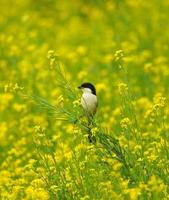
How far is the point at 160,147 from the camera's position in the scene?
511 centimetres

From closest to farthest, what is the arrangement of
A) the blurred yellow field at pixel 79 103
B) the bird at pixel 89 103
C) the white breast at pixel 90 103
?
the blurred yellow field at pixel 79 103 < the bird at pixel 89 103 < the white breast at pixel 90 103

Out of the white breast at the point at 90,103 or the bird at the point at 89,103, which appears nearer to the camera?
the bird at the point at 89,103

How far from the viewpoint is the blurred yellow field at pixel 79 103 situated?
495cm

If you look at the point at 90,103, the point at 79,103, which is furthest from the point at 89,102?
the point at 79,103

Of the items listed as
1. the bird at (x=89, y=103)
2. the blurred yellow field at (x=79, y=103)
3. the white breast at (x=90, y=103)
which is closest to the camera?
the blurred yellow field at (x=79, y=103)

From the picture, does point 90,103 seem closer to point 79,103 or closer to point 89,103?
point 89,103

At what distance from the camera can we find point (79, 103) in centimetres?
505

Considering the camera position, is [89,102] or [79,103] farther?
[89,102]

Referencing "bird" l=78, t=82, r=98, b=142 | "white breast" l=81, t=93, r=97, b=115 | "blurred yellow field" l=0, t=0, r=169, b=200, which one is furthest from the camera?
"white breast" l=81, t=93, r=97, b=115

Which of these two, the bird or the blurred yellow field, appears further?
the bird

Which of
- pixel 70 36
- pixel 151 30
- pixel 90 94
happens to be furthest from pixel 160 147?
pixel 70 36

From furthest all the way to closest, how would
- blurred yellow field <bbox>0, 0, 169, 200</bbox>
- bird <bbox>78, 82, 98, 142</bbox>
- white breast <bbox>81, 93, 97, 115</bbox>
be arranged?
white breast <bbox>81, 93, 97, 115</bbox> → bird <bbox>78, 82, 98, 142</bbox> → blurred yellow field <bbox>0, 0, 169, 200</bbox>

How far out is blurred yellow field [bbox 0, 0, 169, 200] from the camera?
195 inches

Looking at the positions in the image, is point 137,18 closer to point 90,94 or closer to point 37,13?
point 37,13
